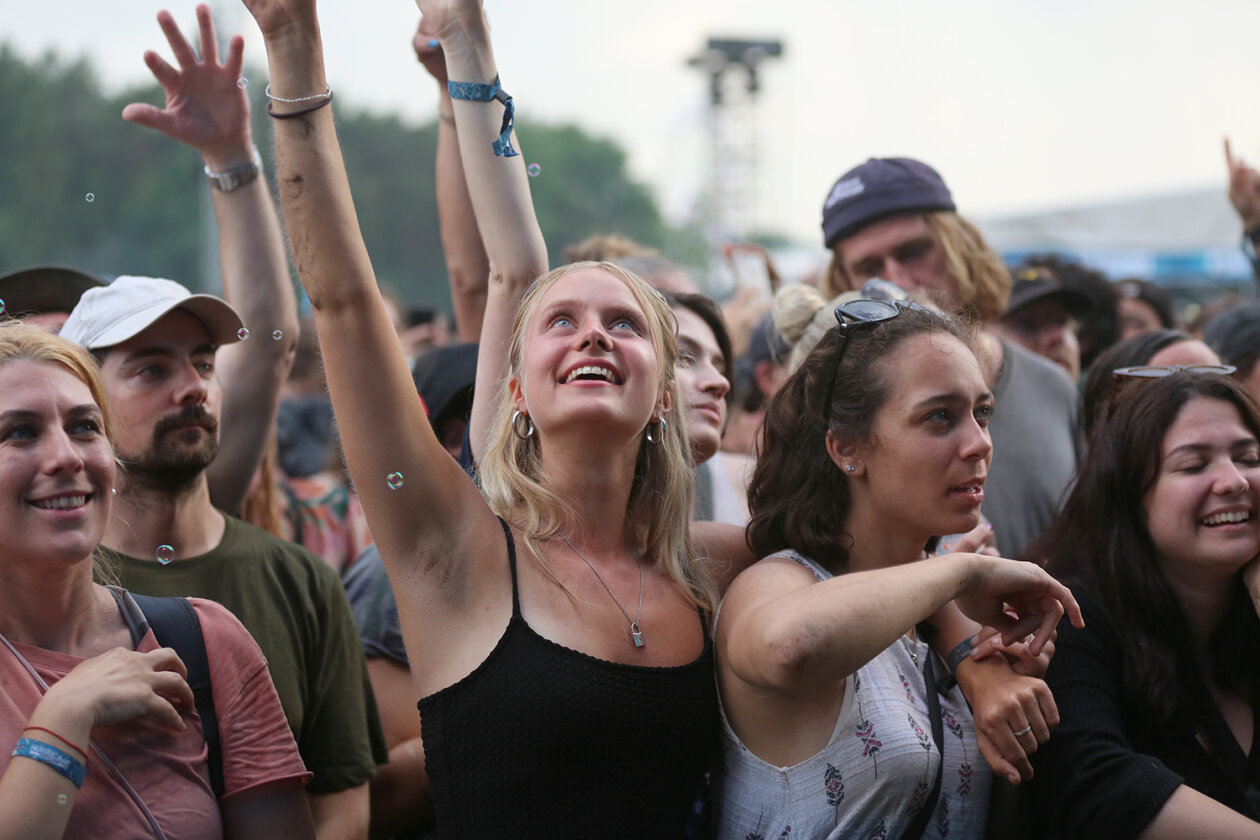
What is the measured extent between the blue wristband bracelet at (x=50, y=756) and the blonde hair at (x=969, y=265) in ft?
9.81

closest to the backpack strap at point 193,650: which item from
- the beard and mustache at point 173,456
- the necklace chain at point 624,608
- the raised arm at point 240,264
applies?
the beard and mustache at point 173,456

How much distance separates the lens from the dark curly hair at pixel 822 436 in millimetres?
2611

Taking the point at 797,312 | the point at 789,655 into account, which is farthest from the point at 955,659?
the point at 797,312

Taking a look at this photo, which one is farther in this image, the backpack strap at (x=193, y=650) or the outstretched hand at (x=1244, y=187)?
the outstretched hand at (x=1244, y=187)

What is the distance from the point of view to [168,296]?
3.03 metres

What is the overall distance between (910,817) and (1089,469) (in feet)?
3.63

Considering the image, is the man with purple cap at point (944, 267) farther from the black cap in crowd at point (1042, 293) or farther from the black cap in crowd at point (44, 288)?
the black cap in crowd at point (44, 288)

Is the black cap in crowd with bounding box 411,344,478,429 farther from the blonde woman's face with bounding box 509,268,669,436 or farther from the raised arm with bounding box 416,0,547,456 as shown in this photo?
the blonde woman's face with bounding box 509,268,669,436

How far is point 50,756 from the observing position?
6.24 feet

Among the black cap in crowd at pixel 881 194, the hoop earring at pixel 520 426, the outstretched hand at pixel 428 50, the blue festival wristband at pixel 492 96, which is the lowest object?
the hoop earring at pixel 520 426

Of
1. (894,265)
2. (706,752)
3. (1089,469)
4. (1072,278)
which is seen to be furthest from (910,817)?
(1072,278)

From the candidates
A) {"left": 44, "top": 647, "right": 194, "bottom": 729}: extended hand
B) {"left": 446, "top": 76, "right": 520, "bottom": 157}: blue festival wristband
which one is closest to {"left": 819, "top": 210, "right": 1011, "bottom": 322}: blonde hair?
{"left": 446, "top": 76, "right": 520, "bottom": 157}: blue festival wristband

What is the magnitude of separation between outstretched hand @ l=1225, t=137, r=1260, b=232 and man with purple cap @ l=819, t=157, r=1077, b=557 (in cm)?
170

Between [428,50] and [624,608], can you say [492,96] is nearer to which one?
[428,50]
